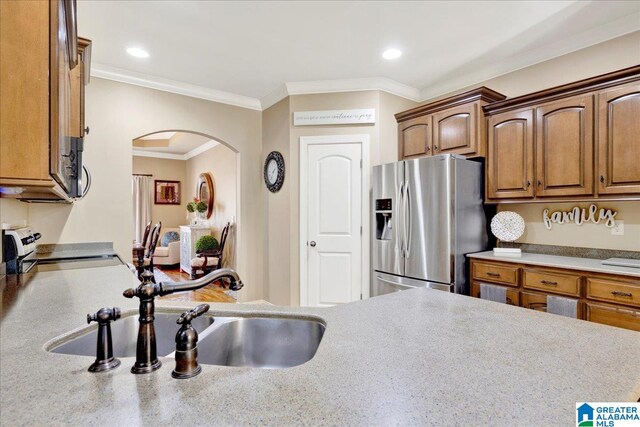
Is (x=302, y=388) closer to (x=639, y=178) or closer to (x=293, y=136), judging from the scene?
(x=639, y=178)

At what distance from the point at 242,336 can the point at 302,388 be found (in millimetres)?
612

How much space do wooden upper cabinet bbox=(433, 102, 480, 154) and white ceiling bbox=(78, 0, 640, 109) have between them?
1.71 ft

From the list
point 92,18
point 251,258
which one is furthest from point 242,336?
point 251,258

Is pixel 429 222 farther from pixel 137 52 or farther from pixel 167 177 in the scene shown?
pixel 167 177

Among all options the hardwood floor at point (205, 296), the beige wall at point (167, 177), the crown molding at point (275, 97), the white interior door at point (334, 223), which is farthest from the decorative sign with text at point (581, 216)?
the beige wall at point (167, 177)

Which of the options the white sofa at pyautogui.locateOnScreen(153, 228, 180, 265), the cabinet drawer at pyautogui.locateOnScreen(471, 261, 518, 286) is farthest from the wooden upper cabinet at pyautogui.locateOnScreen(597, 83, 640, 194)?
the white sofa at pyautogui.locateOnScreen(153, 228, 180, 265)

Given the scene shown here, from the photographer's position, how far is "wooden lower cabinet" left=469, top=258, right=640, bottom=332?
2.09 metres

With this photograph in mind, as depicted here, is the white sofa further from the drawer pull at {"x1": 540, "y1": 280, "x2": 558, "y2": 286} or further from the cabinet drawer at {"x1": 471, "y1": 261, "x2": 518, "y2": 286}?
the drawer pull at {"x1": 540, "y1": 280, "x2": 558, "y2": 286}

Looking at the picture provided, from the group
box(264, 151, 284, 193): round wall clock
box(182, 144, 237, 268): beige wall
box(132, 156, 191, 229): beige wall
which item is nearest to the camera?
box(264, 151, 284, 193): round wall clock

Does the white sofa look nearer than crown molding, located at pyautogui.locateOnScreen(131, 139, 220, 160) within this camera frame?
Yes

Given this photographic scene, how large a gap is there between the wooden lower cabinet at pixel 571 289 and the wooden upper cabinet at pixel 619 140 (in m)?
0.66

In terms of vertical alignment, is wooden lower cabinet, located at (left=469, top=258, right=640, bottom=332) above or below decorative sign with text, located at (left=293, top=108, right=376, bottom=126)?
below

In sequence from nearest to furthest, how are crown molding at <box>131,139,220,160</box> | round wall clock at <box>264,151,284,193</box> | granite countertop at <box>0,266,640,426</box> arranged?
granite countertop at <box>0,266,640,426</box>, round wall clock at <box>264,151,284,193</box>, crown molding at <box>131,139,220,160</box>

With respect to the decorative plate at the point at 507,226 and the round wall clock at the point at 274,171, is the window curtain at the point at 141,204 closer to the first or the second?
the round wall clock at the point at 274,171
